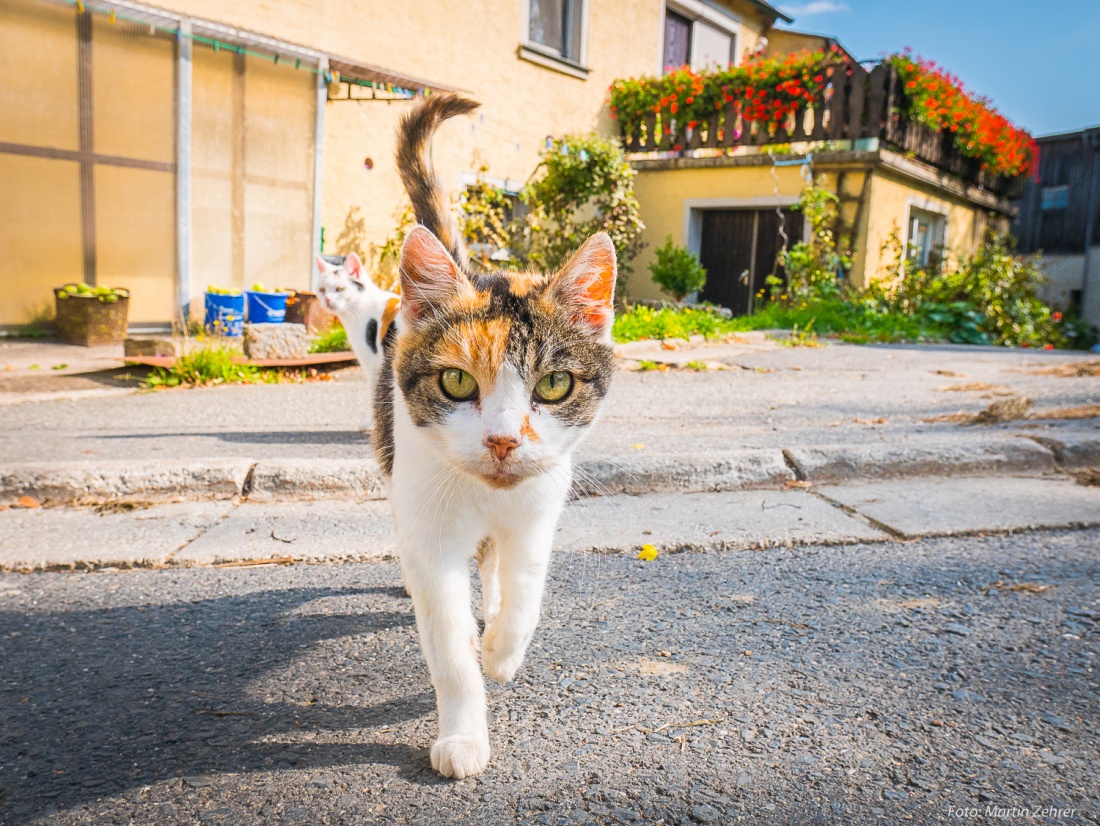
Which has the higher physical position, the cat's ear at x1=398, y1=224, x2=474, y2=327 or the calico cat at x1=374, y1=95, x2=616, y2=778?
the cat's ear at x1=398, y1=224, x2=474, y2=327

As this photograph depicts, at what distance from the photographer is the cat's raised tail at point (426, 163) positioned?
2.48m

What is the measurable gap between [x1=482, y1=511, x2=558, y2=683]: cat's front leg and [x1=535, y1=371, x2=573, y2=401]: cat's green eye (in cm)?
29

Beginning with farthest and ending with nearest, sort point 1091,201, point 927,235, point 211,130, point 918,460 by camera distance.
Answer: point 1091,201 < point 927,235 < point 211,130 < point 918,460

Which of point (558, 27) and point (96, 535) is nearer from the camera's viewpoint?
point (96, 535)

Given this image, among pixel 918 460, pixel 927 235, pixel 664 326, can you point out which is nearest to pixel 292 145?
pixel 664 326

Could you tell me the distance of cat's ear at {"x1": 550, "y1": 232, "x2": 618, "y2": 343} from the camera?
→ 1857 millimetres

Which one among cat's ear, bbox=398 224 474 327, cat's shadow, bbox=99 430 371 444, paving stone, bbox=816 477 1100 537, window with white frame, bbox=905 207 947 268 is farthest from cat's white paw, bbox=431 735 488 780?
window with white frame, bbox=905 207 947 268

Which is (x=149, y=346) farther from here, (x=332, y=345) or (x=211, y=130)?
(x=211, y=130)

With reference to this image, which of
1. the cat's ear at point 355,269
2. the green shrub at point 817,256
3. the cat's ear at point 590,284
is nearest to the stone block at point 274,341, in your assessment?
the cat's ear at point 355,269

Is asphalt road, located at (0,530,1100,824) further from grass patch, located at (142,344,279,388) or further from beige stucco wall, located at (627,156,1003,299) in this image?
beige stucco wall, located at (627,156,1003,299)

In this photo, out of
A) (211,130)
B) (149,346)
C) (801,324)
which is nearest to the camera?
(149,346)

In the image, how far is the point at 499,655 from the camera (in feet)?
6.02

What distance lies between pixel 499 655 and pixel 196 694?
76cm

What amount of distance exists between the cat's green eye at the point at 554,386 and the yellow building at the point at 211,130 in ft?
25.3
